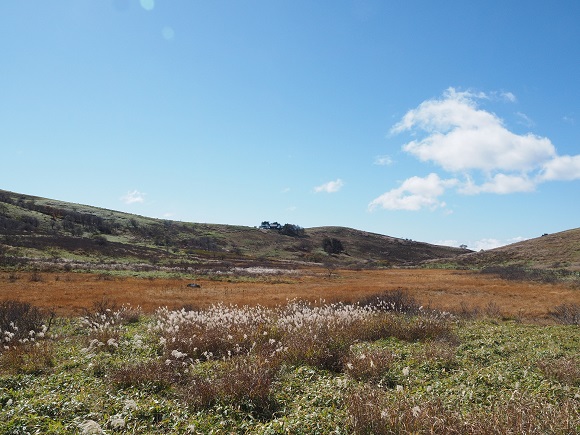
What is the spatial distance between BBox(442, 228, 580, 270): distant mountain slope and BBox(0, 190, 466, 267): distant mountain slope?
54.0ft

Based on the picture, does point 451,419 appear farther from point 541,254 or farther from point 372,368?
point 541,254

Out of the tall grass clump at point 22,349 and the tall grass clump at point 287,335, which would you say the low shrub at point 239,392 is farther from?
the tall grass clump at point 22,349

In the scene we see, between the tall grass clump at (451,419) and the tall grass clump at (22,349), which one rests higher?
the tall grass clump at (451,419)

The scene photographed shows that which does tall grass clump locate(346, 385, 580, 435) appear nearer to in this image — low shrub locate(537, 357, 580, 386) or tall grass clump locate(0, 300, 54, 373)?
low shrub locate(537, 357, 580, 386)

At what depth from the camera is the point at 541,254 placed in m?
66.1

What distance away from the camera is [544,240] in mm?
76438

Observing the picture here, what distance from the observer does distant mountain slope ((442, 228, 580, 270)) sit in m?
58.8

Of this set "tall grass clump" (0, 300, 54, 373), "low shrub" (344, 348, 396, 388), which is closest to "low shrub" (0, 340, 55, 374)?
"tall grass clump" (0, 300, 54, 373)

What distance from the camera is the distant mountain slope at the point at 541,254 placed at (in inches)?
2316

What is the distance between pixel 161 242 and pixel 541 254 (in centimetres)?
8197

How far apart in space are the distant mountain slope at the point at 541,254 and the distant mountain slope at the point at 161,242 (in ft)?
54.0

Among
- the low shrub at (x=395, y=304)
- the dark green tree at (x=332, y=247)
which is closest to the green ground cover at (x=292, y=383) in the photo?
the low shrub at (x=395, y=304)

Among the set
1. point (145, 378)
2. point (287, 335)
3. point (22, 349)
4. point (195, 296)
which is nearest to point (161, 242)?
point (195, 296)

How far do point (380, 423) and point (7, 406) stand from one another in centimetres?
630
